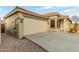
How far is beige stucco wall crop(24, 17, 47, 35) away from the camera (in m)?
5.40

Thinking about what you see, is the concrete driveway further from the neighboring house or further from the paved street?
the neighboring house

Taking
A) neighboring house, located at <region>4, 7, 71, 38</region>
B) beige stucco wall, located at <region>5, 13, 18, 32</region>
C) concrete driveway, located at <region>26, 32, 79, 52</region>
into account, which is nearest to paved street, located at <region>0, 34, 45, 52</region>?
concrete driveway, located at <region>26, 32, 79, 52</region>

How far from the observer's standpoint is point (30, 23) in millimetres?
5523

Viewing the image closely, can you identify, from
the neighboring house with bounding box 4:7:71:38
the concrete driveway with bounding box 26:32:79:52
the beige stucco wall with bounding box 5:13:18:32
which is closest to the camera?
the concrete driveway with bounding box 26:32:79:52

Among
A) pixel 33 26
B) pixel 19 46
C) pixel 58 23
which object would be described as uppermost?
pixel 58 23

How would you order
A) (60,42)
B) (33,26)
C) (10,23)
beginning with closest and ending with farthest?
(60,42), (33,26), (10,23)

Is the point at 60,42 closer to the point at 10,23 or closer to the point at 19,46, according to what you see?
the point at 19,46

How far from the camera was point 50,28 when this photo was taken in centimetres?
612

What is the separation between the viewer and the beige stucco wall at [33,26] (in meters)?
5.40

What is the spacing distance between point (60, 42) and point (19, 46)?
1712mm

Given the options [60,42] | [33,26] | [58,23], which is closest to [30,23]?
[33,26]
